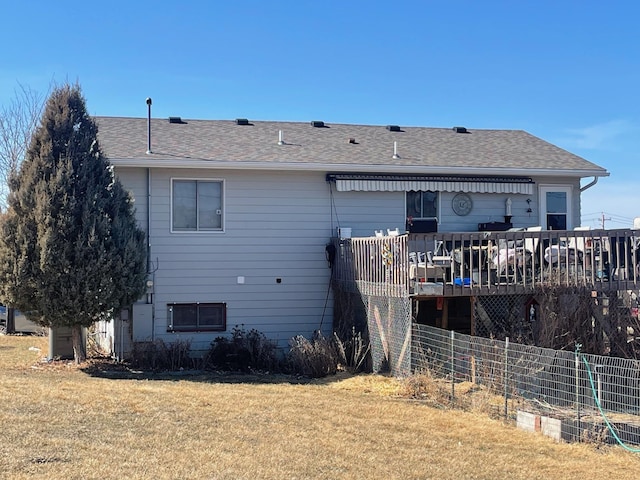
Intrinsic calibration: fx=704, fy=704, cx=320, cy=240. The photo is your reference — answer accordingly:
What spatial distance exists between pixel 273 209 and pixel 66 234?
13.5 ft

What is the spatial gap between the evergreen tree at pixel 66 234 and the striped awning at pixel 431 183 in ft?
14.6

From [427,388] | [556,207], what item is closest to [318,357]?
[427,388]

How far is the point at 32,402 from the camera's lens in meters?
8.61

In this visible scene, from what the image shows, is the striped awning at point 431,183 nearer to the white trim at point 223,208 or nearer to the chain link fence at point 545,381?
the white trim at point 223,208

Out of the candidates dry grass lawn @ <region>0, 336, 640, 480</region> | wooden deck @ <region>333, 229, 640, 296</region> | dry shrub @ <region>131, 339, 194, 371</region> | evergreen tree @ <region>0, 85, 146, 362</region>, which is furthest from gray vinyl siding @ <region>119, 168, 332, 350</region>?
dry grass lawn @ <region>0, 336, 640, 480</region>

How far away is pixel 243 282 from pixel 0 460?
821 centimetres

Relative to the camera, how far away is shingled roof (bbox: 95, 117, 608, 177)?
45.7ft

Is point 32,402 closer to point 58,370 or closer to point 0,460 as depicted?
Result: point 0,460

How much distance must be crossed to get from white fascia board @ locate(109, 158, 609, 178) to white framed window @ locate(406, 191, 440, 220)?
52 centimetres

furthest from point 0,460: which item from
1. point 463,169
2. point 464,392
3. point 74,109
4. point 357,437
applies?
point 463,169

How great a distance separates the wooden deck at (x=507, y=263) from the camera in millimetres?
10883

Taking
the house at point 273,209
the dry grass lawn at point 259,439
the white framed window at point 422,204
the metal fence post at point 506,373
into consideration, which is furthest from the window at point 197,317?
the metal fence post at point 506,373

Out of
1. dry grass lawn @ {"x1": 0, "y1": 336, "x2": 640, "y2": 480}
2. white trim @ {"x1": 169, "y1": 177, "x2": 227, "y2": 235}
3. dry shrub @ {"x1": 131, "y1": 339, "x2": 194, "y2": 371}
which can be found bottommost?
dry grass lawn @ {"x1": 0, "y1": 336, "x2": 640, "y2": 480}

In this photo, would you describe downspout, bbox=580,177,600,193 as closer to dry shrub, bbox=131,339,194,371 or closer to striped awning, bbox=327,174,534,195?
striped awning, bbox=327,174,534,195
